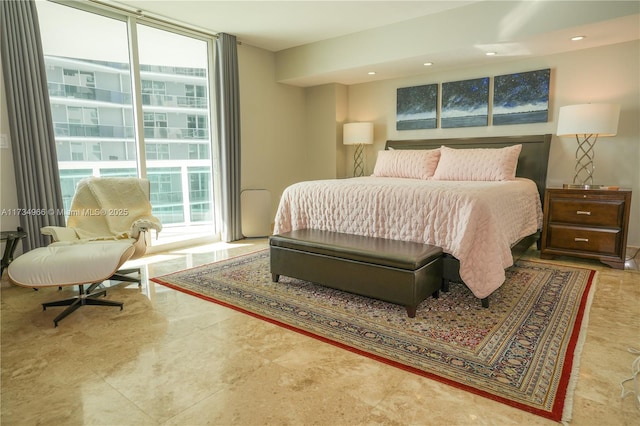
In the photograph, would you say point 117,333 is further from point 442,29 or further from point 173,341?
point 442,29

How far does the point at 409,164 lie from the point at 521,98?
1431 mm

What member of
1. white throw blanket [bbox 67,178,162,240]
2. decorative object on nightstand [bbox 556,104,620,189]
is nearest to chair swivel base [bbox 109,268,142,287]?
white throw blanket [bbox 67,178,162,240]

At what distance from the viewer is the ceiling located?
334 cm

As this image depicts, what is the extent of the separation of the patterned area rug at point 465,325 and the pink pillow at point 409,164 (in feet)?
4.86

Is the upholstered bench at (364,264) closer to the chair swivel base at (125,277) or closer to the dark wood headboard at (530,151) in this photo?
the chair swivel base at (125,277)

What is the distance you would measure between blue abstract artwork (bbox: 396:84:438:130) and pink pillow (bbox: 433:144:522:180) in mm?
953

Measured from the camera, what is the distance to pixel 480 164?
13.0 ft

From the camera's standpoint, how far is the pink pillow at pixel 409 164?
437cm

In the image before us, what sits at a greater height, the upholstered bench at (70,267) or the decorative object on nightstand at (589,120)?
the decorative object on nightstand at (589,120)

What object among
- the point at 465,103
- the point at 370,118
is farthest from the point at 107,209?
the point at 465,103

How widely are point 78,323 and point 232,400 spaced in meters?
1.45

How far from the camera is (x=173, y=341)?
2.23 meters

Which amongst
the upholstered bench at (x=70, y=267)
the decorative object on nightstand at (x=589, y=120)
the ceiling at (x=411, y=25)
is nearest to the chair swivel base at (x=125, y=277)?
the upholstered bench at (x=70, y=267)

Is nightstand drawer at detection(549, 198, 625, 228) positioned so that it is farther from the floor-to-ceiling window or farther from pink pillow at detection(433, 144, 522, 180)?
the floor-to-ceiling window
